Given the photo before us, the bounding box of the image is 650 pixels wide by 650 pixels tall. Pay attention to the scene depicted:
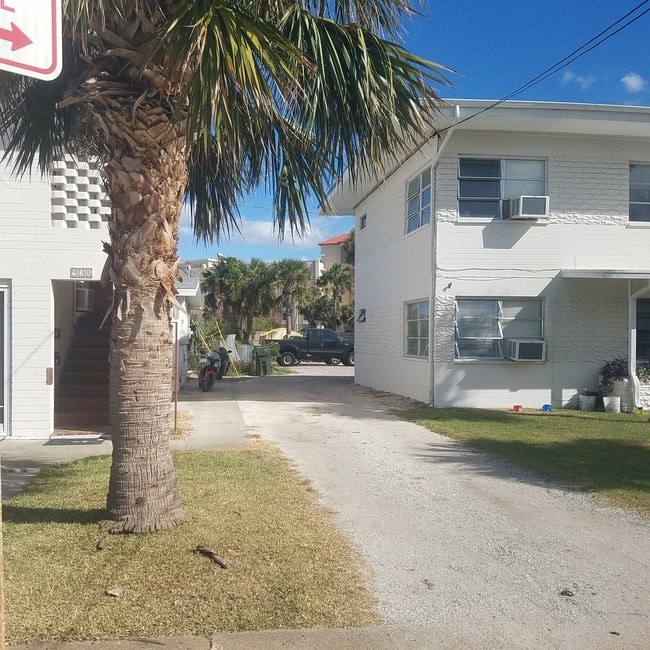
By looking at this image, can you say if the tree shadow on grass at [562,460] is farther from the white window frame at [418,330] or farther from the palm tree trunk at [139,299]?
the white window frame at [418,330]

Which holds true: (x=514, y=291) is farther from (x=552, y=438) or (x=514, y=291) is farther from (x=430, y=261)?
(x=552, y=438)

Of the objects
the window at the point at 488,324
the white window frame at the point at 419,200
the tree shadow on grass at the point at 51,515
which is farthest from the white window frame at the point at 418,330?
the tree shadow on grass at the point at 51,515

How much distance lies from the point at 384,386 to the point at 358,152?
1338cm

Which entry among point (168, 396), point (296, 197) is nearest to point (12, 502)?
point (168, 396)

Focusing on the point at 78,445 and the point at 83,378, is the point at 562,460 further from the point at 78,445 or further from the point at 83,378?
the point at 83,378

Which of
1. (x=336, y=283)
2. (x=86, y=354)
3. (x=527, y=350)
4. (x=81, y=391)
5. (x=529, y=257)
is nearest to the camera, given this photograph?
(x=81, y=391)

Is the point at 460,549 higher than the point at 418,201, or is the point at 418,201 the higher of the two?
the point at 418,201

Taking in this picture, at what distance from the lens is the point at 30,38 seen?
279 centimetres

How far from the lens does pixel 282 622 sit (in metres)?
4.09

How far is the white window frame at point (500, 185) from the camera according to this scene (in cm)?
1498

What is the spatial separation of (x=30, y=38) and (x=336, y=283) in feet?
155

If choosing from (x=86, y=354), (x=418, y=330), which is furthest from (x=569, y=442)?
(x=86, y=354)

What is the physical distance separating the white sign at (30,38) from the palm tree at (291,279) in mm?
39088

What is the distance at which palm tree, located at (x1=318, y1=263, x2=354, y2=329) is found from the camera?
4957cm
